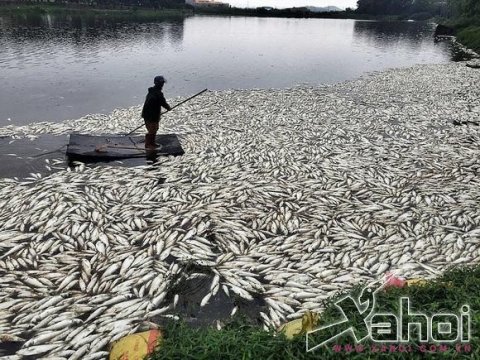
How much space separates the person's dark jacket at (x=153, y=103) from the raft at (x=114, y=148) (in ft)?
3.49

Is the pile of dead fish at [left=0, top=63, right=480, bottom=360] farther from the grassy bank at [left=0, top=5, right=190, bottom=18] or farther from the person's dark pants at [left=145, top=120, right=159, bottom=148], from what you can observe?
the grassy bank at [left=0, top=5, right=190, bottom=18]

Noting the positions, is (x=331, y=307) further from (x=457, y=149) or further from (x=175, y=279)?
(x=457, y=149)

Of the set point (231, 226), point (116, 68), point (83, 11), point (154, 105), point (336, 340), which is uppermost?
point (83, 11)

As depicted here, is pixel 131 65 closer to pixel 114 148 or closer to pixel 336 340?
pixel 114 148

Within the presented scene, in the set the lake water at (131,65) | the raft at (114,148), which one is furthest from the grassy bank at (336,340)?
the lake water at (131,65)

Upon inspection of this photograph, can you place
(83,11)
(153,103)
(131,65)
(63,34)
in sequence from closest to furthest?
1. (153,103)
2. (131,65)
3. (63,34)
4. (83,11)

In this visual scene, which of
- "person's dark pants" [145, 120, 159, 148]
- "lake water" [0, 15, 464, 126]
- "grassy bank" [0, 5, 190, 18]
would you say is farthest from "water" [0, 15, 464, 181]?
"grassy bank" [0, 5, 190, 18]

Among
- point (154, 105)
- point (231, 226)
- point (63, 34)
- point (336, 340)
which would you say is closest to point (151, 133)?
point (154, 105)

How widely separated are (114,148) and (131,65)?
22.8m

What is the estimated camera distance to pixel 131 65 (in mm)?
31016

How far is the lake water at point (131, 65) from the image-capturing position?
1944 centimetres

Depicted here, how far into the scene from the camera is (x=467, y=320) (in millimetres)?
4441

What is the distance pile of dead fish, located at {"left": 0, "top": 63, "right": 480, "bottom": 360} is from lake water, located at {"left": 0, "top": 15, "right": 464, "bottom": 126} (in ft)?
20.4

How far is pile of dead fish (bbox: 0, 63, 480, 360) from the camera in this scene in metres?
5.50
